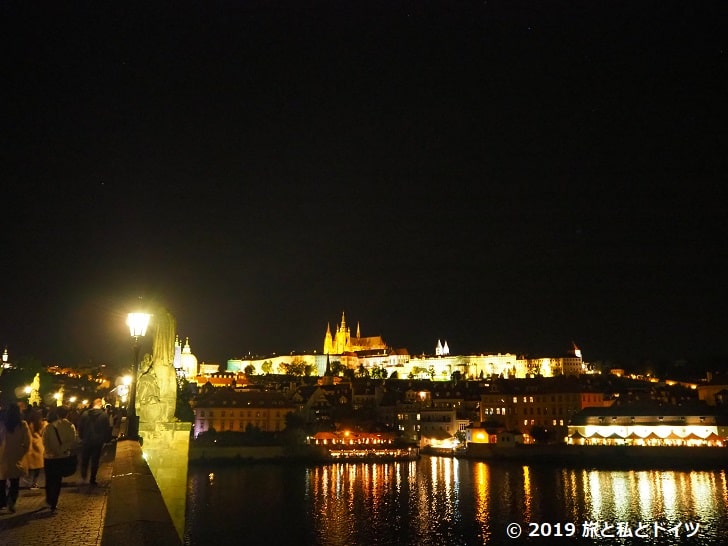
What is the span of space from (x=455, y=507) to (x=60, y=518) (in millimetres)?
35870

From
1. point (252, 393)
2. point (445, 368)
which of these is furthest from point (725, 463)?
point (445, 368)

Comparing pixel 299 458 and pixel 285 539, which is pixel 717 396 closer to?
pixel 299 458

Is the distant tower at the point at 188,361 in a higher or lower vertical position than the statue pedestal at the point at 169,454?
higher

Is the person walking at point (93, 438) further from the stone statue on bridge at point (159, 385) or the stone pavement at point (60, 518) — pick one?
the stone statue on bridge at point (159, 385)

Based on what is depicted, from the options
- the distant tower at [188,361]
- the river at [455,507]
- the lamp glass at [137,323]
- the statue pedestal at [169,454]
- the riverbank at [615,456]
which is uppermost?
the distant tower at [188,361]

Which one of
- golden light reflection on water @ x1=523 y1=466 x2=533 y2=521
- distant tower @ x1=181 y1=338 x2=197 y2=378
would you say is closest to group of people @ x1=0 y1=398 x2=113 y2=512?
golden light reflection on water @ x1=523 y1=466 x2=533 y2=521

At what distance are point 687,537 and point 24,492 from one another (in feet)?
103

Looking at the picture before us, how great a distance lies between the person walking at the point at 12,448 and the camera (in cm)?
899

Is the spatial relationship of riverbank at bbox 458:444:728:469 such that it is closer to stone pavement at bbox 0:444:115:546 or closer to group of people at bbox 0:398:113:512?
stone pavement at bbox 0:444:115:546

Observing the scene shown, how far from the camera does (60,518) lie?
869cm

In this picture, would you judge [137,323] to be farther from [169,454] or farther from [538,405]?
[538,405]

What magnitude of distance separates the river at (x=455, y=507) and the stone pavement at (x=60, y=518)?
22049 mm

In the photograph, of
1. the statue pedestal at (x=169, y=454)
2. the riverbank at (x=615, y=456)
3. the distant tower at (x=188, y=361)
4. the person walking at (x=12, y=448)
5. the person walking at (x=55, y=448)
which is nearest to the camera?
the person walking at (x=12, y=448)

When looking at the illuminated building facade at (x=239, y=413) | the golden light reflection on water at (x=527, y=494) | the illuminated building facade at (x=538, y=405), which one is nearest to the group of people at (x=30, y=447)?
the golden light reflection on water at (x=527, y=494)
